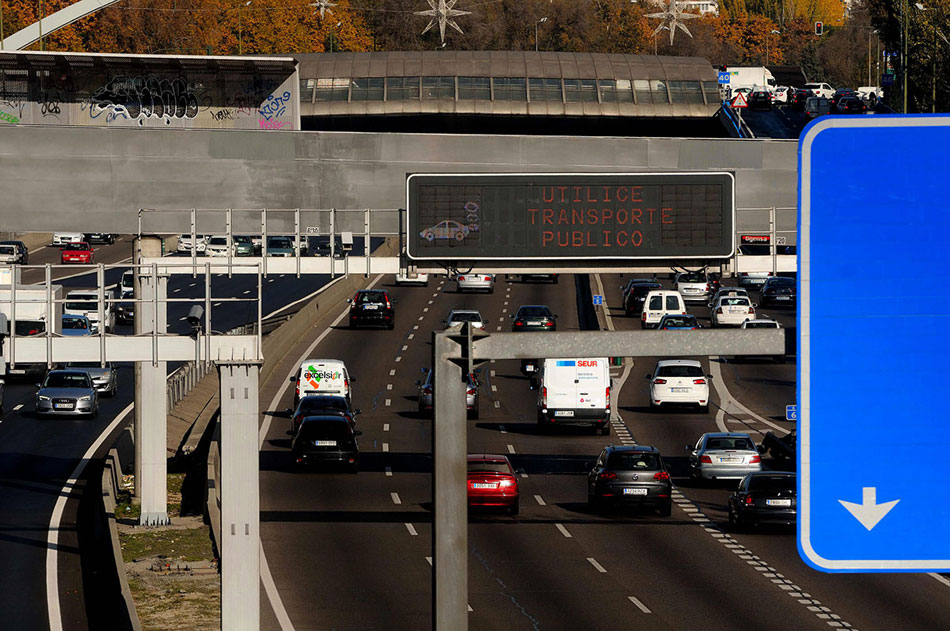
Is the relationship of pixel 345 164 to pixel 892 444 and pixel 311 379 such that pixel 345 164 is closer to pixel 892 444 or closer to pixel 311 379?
pixel 311 379

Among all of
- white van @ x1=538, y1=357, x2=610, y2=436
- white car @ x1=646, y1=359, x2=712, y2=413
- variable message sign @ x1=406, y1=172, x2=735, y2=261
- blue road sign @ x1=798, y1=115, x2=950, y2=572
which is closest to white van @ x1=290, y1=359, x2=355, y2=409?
white van @ x1=538, y1=357, x2=610, y2=436

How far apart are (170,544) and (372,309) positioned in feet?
137

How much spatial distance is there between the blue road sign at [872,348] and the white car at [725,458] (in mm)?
36648

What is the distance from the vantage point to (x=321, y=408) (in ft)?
164

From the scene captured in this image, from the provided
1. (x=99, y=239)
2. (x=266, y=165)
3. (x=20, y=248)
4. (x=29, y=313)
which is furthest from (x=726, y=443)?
(x=99, y=239)

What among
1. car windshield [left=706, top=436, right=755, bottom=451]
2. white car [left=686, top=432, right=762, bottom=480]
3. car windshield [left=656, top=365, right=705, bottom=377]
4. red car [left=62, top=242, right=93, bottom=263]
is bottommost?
white car [left=686, top=432, right=762, bottom=480]

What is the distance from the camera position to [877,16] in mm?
136625

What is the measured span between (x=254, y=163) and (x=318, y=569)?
10.7 meters

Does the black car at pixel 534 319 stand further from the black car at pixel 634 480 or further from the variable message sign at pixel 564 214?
the variable message sign at pixel 564 214

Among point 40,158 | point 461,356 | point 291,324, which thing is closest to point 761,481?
point 40,158

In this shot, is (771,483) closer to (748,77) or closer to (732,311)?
(732,311)

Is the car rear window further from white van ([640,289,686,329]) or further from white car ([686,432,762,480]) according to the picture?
white van ([640,289,686,329])

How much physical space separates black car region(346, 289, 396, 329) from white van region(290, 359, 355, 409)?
1926 centimetres

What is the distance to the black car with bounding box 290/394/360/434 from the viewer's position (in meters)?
49.3
